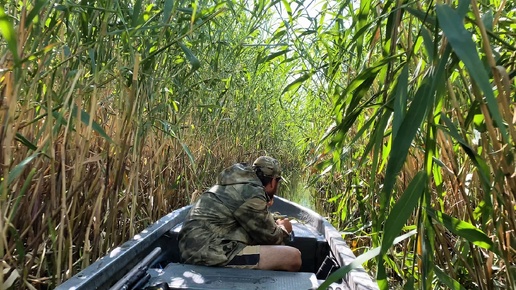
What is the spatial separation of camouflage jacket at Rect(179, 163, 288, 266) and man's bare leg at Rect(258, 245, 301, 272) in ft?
0.44

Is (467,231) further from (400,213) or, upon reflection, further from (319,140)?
(319,140)

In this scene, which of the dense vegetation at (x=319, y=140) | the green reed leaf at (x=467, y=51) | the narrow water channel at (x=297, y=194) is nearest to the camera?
the green reed leaf at (x=467, y=51)

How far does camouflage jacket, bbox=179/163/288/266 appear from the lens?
8.74 feet

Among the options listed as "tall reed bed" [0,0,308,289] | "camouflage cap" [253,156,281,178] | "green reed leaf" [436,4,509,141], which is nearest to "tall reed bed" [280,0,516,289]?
"green reed leaf" [436,4,509,141]

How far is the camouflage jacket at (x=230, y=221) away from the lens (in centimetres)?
266

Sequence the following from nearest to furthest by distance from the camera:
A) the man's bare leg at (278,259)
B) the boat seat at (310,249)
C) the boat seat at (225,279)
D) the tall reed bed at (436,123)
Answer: the tall reed bed at (436,123), the boat seat at (225,279), the man's bare leg at (278,259), the boat seat at (310,249)

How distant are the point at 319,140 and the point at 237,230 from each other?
3.40 feet

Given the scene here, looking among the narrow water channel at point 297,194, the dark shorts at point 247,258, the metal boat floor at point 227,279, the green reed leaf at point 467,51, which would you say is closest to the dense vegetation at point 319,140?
the green reed leaf at point 467,51

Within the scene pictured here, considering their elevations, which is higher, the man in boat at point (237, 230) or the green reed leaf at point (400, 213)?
the green reed leaf at point (400, 213)

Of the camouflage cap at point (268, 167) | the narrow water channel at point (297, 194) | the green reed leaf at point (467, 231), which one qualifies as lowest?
the narrow water channel at point (297, 194)

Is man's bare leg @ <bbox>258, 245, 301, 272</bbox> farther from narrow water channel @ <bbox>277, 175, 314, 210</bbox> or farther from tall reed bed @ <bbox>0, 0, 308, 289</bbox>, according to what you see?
narrow water channel @ <bbox>277, 175, 314, 210</bbox>

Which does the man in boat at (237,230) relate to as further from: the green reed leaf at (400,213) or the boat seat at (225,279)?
the green reed leaf at (400,213)

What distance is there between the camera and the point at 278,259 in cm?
263

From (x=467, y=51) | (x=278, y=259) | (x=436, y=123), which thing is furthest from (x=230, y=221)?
(x=467, y=51)
